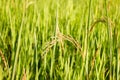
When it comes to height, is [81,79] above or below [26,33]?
below

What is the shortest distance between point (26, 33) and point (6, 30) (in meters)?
0.19

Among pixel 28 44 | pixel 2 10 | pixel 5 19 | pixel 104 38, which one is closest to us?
pixel 28 44

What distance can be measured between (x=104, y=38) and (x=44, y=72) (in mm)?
469

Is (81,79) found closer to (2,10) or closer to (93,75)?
(93,75)

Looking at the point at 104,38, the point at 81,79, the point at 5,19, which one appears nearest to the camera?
the point at 81,79

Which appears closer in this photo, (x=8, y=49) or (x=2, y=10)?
(x=8, y=49)

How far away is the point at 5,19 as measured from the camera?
5.19 ft

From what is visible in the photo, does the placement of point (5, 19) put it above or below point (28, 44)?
above

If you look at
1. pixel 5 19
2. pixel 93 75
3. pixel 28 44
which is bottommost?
pixel 93 75

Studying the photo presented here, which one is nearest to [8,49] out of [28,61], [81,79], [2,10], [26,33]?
[26,33]

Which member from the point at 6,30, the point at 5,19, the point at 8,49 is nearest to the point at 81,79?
the point at 8,49

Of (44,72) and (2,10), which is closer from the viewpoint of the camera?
(44,72)

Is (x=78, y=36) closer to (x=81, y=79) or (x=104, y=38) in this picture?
(x=104, y=38)

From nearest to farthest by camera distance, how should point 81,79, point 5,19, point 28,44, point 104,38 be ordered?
point 81,79 → point 28,44 → point 104,38 → point 5,19
